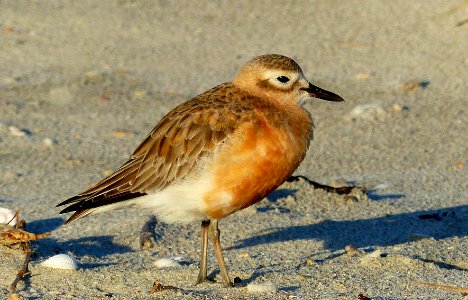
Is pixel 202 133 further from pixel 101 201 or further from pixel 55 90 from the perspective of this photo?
pixel 55 90

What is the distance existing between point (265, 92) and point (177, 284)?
1415 millimetres

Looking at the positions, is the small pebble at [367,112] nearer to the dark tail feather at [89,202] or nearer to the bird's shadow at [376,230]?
the bird's shadow at [376,230]

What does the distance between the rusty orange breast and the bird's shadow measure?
1.02 metres

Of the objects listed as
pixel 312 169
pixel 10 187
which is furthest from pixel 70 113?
pixel 312 169

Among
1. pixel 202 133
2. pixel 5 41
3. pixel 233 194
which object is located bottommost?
pixel 233 194

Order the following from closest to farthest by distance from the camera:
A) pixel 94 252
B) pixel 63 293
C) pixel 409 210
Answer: pixel 63 293, pixel 94 252, pixel 409 210

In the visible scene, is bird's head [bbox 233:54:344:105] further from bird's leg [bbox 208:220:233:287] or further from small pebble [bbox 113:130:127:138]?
small pebble [bbox 113:130:127:138]

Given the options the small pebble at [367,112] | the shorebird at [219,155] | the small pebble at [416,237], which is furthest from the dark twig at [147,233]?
the small pebble at [367,112]

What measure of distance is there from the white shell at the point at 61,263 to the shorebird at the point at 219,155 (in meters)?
0.25

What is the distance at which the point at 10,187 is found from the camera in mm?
8023

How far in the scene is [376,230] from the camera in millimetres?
7281

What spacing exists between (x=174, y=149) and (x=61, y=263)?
40.7 inches

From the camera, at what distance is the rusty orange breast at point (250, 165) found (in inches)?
232

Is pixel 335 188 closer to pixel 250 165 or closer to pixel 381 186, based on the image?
pixel 381 186
